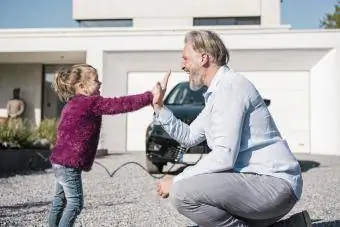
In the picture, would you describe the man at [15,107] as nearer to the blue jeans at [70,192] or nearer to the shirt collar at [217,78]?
the blue jeans at [70,192]

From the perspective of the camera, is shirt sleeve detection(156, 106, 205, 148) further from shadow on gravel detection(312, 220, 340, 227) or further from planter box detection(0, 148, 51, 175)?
planter box detection(0, 148, 51, 175)

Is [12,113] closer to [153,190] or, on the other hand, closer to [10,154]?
[10,154]

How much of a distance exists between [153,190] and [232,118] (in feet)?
14.7

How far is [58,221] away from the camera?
158 inches

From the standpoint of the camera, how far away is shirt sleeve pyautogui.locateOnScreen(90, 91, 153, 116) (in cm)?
366

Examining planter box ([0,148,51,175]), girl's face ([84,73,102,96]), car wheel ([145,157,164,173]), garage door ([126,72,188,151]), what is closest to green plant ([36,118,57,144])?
planter box ([0,148,51,175])

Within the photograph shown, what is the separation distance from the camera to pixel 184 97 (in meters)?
9.65

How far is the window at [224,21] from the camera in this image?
23.8 meters

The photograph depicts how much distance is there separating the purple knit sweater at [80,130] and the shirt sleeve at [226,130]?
983mm

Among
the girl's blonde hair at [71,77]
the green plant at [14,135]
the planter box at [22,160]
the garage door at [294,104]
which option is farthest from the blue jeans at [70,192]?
the garage door at [294,104]

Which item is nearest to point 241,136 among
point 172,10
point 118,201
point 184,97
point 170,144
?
point 118,201

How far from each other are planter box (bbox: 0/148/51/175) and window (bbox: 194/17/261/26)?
14189 mm

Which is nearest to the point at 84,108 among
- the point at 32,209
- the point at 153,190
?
the point at 32,209

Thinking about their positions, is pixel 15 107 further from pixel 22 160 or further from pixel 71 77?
pixel 71 77
